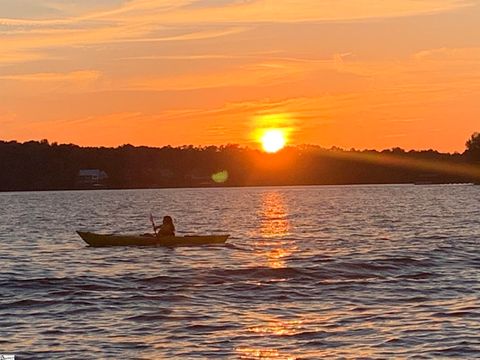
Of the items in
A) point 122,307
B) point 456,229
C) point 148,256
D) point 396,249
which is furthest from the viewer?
point 456,229

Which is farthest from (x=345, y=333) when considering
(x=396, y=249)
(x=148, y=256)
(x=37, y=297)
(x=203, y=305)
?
(x=396, y=249)

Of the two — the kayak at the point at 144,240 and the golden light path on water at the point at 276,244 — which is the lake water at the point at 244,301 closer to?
the golden light path on water at the point at 276,244

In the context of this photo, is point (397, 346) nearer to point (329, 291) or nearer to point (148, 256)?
point (329, 291)

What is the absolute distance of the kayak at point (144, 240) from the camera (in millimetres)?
49031

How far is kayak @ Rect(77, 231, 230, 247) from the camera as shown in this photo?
161 feet

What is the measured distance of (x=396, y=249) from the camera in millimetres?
48188

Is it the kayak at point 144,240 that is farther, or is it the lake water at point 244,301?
the kayak at point 144,240

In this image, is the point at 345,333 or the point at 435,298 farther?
the point at 435,298

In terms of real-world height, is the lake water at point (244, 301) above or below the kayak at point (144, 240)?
below

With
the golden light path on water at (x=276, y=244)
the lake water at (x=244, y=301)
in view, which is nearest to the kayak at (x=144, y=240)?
the lake water at (x=244, y=301)

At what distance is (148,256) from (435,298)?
19.0m

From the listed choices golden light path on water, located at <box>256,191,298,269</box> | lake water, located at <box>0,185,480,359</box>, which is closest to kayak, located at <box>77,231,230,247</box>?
lake water, located at <box>0,185,480,359</box>

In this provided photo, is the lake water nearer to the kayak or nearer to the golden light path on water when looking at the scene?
the golden light path on water

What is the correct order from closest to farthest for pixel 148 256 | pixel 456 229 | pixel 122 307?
pixel 122 307, pixel 148 256, pixel 456 229
